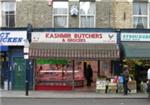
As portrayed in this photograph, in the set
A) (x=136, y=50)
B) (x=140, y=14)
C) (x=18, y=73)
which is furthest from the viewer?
(x=140, y=14)

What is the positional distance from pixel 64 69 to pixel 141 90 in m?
5.26

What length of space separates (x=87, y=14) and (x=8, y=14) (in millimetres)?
5352

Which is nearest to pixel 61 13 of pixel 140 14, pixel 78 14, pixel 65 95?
pixel 78 14

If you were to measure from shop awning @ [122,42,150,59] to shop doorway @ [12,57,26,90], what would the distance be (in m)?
6.86

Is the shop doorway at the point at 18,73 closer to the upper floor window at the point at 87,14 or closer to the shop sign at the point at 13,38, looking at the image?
the shop sign at the point at 13,38

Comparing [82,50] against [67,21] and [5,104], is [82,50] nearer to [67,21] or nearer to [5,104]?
[67,21]

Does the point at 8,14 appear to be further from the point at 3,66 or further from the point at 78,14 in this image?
the point at 78,14

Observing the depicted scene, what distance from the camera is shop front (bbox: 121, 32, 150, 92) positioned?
102ft

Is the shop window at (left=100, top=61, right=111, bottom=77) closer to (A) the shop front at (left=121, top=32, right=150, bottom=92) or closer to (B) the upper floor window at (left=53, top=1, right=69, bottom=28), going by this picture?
(A) the shop front at (left=121, top=32, right=150, bottom=92)

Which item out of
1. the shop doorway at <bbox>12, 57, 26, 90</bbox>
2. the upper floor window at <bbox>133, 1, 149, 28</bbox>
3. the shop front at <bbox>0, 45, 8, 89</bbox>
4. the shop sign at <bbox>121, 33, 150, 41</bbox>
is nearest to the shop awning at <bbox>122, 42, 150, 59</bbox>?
the shop sign at <bbox>121, 33, 150, 41</bbox>

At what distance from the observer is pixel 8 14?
3291 cm

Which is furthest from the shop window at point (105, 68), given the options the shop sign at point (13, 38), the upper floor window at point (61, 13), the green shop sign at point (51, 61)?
the shop sign at point (13, 38)

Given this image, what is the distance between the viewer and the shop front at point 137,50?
3105cm

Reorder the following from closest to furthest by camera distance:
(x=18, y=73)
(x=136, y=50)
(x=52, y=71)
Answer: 1. (x=136, y=50)
2. (x=18, y=73)
3. (x=52, y=71)
